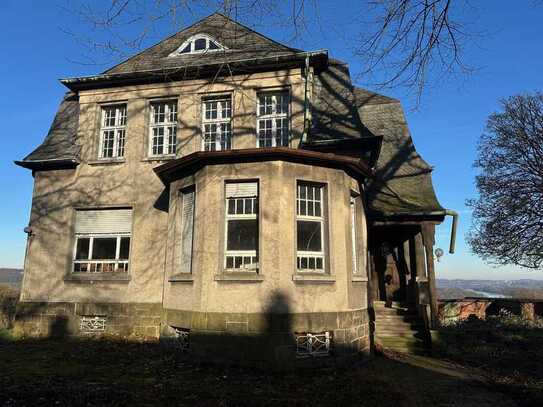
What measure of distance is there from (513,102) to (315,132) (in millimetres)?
22610

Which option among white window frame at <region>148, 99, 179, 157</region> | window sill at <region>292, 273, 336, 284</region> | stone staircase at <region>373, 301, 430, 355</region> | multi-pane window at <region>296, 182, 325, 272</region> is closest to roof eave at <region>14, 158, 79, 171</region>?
white window frame at <region>148, 99, 179, 157</region>

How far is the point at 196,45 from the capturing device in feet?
47.6

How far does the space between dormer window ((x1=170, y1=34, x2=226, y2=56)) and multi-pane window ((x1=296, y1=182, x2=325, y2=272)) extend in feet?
22.7

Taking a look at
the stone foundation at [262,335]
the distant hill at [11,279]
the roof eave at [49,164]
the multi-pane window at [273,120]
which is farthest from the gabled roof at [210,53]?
the distant hill at [11,279]

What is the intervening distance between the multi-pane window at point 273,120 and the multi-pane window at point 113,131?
177 inches

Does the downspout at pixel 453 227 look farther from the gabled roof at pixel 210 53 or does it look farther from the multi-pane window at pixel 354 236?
the gabled roof at pixel 210 53

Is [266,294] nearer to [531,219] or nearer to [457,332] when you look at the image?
[457,332]

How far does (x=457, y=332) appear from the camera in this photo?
568 inches

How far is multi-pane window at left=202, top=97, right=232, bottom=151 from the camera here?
511 inches

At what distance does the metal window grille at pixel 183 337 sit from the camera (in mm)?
9974

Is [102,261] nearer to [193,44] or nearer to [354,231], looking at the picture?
[354,231]

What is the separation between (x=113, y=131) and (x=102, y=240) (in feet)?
11.7

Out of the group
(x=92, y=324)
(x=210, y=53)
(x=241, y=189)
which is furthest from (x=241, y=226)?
(x=210, y=53)

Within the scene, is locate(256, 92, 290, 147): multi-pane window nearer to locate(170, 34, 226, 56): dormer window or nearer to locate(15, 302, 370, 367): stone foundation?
locate(170, 34, 226, 56): dormer window
